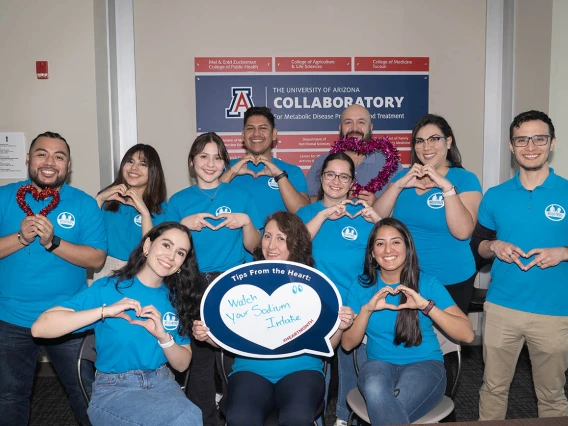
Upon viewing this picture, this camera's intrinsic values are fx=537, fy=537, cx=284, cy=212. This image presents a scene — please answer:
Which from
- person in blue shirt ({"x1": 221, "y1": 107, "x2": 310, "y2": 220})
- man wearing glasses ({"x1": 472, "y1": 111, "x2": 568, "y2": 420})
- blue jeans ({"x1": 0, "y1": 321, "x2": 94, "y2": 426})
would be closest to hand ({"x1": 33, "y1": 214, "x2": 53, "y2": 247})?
blue jeans ({"x1": 0, "y1": 321, "x2": 94, "y2": 426})

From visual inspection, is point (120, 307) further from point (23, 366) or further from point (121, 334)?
point (23, 366)

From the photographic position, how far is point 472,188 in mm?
3240

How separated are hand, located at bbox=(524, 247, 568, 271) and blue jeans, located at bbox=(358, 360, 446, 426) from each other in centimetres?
71

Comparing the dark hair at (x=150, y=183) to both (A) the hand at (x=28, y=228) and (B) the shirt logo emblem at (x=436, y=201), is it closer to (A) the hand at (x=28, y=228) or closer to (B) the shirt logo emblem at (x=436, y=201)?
(A) the hand at (x=28, y=228)

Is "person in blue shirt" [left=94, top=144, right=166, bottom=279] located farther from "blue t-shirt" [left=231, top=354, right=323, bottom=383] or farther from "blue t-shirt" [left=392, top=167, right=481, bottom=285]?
"blue t-shirt" [left=392, top=167, right=481, bottom=285]

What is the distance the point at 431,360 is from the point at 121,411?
1.53 m

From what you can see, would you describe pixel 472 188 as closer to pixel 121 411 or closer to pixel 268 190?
pixel 268 190

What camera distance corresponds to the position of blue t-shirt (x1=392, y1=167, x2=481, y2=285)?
321cm

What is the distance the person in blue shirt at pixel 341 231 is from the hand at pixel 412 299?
47 centimetres

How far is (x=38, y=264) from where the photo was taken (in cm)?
290

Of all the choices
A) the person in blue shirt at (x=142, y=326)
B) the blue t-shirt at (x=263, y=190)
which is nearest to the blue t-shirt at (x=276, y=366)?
the person in blue shirt at (x=142, y=326)

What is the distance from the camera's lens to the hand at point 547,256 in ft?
9.01

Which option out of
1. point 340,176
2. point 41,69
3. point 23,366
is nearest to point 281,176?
point 340,176

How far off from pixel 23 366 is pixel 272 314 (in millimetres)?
1404
